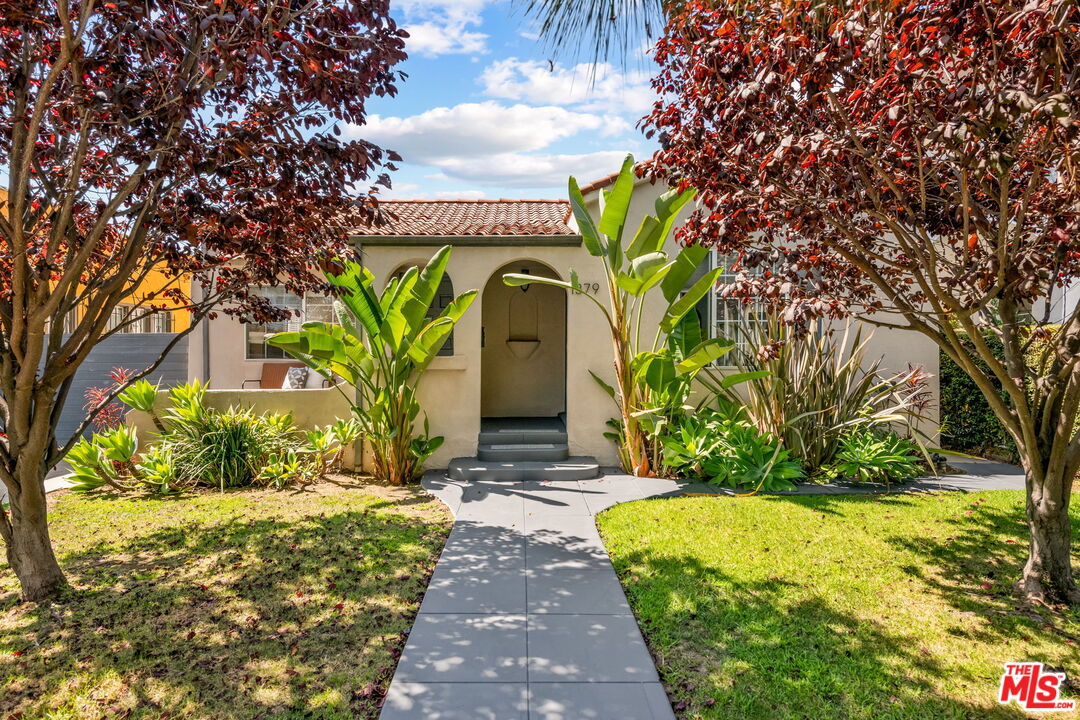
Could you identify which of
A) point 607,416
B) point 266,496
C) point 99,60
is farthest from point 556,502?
point 99,60

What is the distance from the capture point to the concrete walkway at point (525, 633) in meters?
3.51

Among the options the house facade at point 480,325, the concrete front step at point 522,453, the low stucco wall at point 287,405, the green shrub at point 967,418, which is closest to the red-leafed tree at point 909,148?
the house facade at point 480,325

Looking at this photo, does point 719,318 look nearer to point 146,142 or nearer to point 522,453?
point 522,453

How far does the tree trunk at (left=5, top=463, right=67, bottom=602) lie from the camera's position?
456 cm

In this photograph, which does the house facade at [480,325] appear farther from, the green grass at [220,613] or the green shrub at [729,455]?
the green grass at [220,613]

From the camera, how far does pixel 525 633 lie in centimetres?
434

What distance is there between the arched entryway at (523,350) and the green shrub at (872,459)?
558 cm

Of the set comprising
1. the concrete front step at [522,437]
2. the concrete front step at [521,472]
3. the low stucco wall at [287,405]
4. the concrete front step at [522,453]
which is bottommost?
A: the concrete front step at [521,472]

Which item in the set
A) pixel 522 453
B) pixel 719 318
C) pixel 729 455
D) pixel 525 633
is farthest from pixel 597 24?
pixel 719 318

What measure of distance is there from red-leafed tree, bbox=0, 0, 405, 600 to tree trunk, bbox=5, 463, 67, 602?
1 cm

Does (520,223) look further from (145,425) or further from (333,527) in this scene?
(145,425)

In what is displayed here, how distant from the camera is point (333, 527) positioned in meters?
6.65

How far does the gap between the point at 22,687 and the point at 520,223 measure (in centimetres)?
820

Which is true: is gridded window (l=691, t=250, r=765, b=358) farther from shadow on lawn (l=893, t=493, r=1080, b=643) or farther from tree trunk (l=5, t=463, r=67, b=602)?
tree trunk (l=5, t=463, r=67, b=602)
